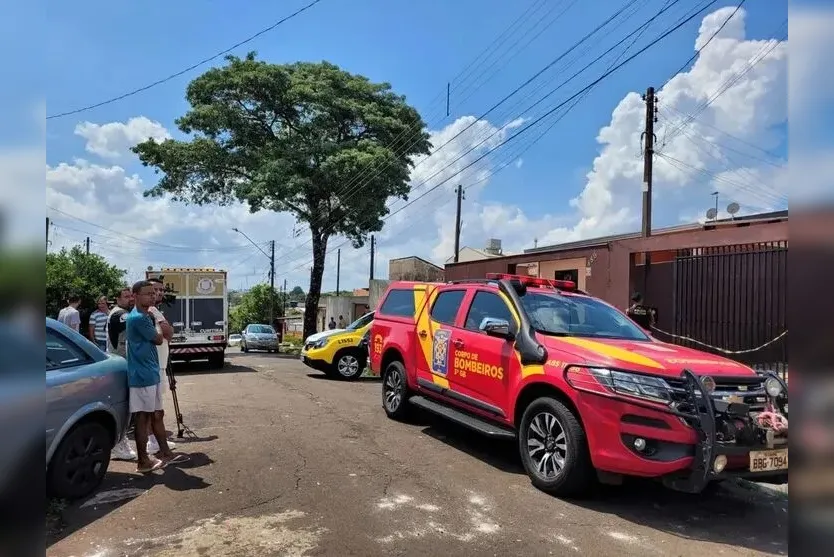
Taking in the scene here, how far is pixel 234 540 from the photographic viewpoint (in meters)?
3.91

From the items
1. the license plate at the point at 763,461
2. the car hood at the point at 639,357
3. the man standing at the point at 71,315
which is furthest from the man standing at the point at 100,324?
the license plate at the point at 763,461

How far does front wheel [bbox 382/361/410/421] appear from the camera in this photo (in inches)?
298

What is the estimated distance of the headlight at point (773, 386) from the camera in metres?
4.36

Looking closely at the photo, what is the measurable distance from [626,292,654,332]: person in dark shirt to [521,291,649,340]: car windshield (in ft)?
18.8

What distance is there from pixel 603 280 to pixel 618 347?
923 cm

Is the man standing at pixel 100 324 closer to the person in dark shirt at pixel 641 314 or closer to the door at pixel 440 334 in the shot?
the door at pixel 440 334

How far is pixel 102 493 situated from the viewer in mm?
4855

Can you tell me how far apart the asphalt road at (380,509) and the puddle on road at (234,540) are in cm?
1

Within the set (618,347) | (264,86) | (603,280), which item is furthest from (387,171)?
(618,347)

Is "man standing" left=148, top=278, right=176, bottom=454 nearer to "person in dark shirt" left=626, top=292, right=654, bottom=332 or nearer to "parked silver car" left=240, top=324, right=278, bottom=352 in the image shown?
"person in dark shirt" left=626, top=292, right=654, bottom=332

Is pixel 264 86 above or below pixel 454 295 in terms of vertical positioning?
above
